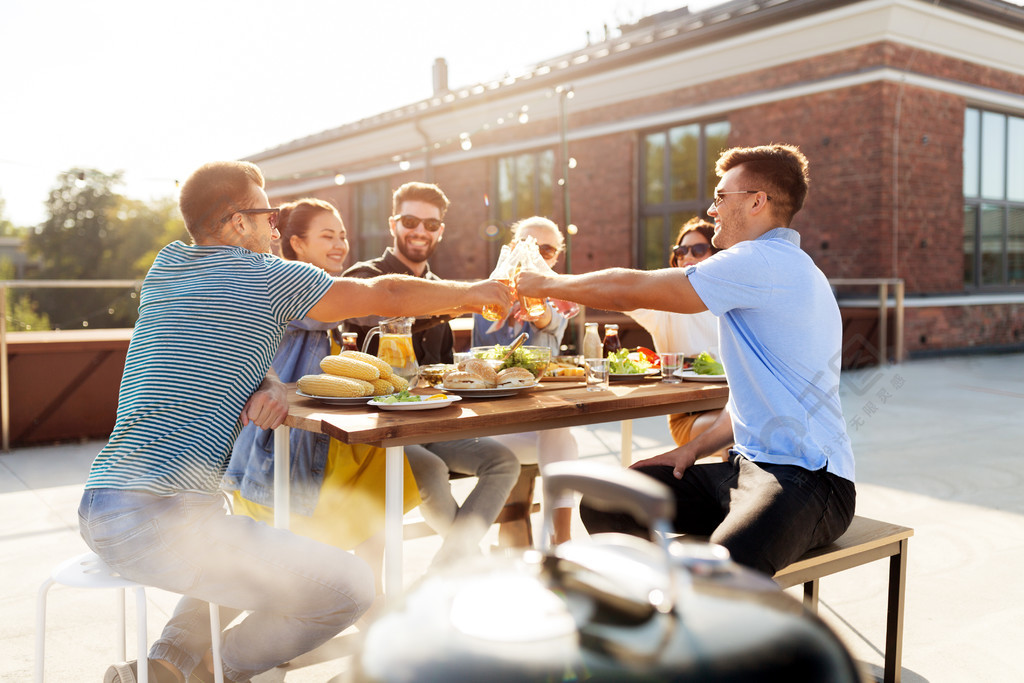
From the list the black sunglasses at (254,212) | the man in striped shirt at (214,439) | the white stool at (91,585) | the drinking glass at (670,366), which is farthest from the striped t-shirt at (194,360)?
the drinking glass at (670,366)

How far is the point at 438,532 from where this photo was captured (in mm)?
3133

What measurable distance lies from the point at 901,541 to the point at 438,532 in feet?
5.44

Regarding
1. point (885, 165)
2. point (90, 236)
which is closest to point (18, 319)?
point (885, 165)

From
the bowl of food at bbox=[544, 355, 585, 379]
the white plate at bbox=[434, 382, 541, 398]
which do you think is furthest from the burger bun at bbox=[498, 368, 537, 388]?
the bowl of food at bbox=[544, 355, 585, 379]

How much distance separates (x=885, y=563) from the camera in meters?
3.57

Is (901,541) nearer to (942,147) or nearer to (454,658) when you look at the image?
(454,658)

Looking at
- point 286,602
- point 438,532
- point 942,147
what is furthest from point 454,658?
point 942,147

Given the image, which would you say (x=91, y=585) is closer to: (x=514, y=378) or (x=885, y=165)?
(x=514, y=378)

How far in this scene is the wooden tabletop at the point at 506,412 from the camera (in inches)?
84.7

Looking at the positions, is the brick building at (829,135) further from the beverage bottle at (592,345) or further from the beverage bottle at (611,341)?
the beverage bottle at (592,345)

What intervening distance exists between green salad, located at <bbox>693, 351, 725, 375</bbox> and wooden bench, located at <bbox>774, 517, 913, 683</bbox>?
0.97 meters

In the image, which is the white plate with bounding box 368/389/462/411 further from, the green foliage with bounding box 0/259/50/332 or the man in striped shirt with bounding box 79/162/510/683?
the green foliage with bounding box 0/259/50/332

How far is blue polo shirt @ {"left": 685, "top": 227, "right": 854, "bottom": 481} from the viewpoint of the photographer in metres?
2.20

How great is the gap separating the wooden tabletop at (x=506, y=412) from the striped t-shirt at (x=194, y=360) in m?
0.31
